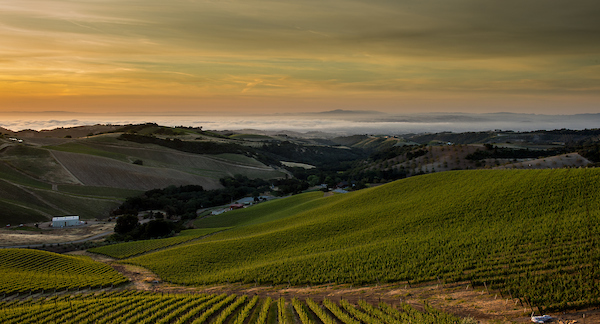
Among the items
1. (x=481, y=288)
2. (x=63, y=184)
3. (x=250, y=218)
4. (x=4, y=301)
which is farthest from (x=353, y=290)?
(x=63, y=184)

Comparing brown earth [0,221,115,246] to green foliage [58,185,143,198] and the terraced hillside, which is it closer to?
the terraced hillside

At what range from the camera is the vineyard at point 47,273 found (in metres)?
32.5

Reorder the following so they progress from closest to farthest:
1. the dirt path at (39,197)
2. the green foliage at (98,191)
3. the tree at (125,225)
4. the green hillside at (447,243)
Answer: the green hillside at (447,243), the tree at (125,225), the dirt path at (39,197), the green foliage at (98,191)

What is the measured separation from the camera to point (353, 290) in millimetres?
24562

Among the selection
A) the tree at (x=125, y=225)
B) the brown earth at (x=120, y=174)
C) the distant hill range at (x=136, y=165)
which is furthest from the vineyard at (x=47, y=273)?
the brown earth at (x=120, y=174)

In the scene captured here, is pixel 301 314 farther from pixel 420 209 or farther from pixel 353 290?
pixel 420 209

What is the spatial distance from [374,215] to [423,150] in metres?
111

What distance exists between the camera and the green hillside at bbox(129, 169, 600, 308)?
2142 cm

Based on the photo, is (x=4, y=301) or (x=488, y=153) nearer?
(x=4, y=301)

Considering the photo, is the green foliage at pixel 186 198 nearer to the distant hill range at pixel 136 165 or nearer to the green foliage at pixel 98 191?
the green foliage at pixel 98 191

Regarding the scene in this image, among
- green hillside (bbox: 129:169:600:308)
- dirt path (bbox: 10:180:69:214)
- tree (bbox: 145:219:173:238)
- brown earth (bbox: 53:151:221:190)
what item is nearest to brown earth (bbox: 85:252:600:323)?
green hillside (bbox: 129:169:600:308)

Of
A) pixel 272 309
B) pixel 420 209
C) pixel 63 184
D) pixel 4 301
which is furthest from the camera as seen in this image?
pixel 63 184

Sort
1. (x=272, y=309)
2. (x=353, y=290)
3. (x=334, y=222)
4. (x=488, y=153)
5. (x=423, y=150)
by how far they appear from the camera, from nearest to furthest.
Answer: (x=272, y=309), (x=353, y=290), (x=334, y=222), (x=488, y=153), (x=423, y=150)

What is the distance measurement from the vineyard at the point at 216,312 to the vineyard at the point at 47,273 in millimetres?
5667
